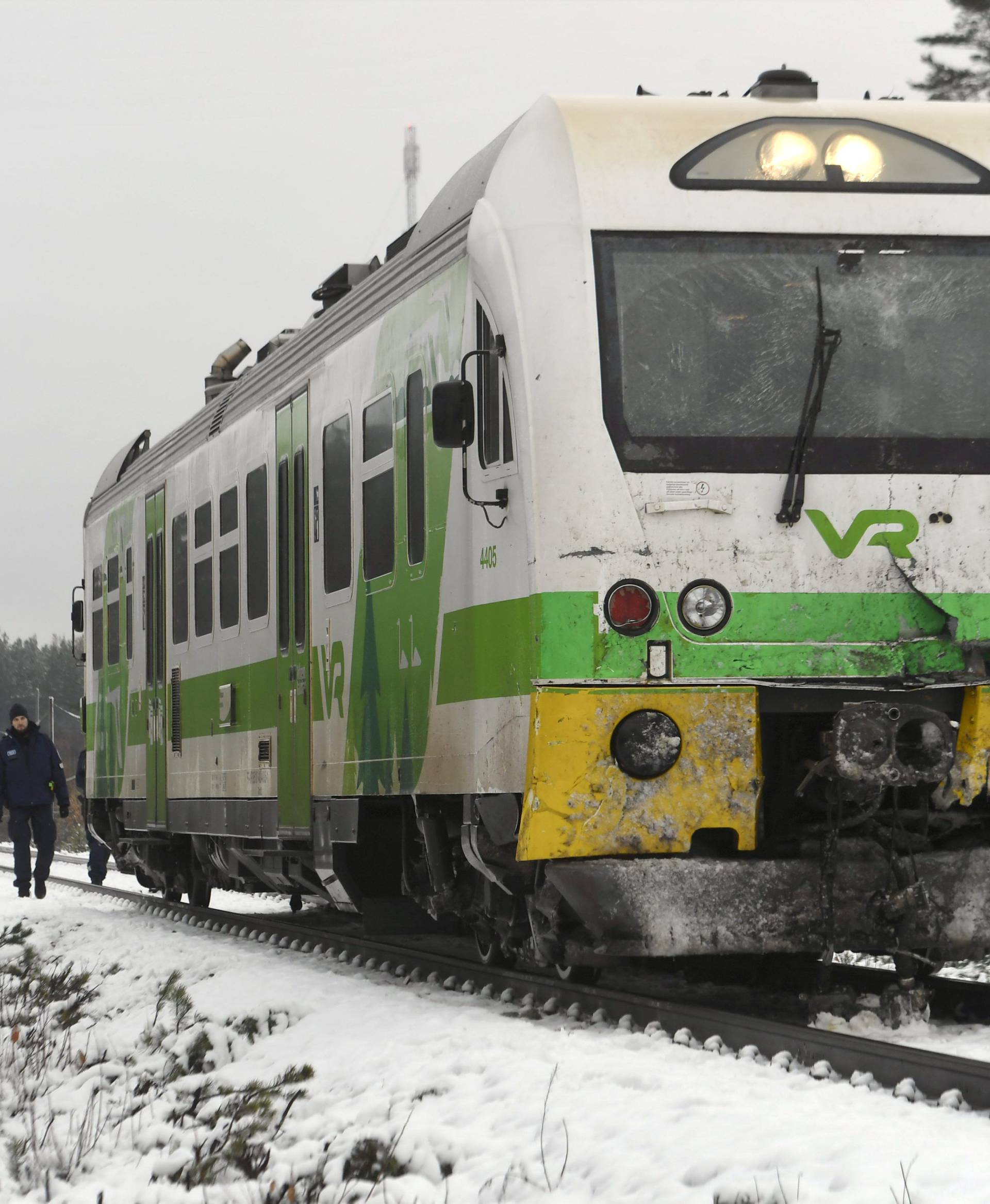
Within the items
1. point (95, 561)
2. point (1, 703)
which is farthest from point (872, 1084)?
point (1, 703)

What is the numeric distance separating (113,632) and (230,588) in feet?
14.4

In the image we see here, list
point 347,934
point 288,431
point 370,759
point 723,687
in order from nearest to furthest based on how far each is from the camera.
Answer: point 723,687 → point 370,759 → point 288,431 → point 347,934

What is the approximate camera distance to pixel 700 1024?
6516 millimetres

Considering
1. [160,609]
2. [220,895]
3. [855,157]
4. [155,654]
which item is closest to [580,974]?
[855,157]

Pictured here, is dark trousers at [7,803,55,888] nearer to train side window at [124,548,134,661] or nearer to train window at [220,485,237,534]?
train side window at [124,548,134,661]

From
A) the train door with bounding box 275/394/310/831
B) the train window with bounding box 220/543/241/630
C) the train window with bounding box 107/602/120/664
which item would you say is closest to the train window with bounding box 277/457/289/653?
the train door with bounding box 275/394/310/831

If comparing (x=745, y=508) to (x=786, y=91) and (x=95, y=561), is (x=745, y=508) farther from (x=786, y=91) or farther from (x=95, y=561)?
(x=95, y=561)

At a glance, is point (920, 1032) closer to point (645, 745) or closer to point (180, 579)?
point (645, 745)

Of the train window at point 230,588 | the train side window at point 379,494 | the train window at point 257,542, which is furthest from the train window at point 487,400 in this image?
the train window at point 230,588

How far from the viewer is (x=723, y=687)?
Result: 6.84m

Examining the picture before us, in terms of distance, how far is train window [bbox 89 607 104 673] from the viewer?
16.5 meters

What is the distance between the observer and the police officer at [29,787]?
16.6 m

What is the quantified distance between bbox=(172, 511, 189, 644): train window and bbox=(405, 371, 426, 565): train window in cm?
480

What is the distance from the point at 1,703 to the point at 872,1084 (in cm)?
11831
